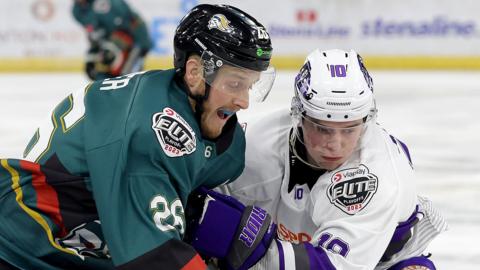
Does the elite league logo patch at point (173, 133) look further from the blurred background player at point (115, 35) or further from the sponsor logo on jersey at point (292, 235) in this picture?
the blurred background player at point (115, 35)

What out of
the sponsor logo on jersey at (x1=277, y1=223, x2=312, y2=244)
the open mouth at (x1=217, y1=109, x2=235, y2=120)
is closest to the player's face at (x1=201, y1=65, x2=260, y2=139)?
the open mouth at (x1=217, y1=109, x2=235, y2=120)

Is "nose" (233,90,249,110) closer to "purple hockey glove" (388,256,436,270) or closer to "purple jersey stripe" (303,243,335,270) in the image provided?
"purple jersey stripe" (303,243,335,270)

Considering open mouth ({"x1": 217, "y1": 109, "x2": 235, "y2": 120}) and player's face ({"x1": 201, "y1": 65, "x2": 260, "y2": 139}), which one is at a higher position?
player's face ({"x1": 201, "y1": 65, "x2": 260, "y2": 139})

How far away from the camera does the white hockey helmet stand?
2273 mm

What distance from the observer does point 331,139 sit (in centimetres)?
230

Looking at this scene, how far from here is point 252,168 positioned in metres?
2.50

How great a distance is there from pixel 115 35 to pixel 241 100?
306 inches

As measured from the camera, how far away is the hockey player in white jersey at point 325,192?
6.91ft

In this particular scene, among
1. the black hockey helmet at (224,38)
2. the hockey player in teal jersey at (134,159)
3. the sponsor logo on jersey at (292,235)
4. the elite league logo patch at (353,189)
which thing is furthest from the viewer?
the sponsor logo on jersey at (292,235)

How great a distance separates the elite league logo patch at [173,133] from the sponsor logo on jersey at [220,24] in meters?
0.24

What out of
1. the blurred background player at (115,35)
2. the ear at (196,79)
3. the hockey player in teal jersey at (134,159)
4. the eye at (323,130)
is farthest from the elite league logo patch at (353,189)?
the blurred background player at (115,35)

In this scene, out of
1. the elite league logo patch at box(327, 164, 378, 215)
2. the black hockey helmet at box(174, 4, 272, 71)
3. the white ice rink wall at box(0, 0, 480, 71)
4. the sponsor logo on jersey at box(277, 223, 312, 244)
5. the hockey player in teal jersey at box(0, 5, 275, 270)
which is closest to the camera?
the hockey player in teal jersey at box(0, 5, 275, 270)

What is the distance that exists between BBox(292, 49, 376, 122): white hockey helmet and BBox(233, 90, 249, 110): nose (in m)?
0.31

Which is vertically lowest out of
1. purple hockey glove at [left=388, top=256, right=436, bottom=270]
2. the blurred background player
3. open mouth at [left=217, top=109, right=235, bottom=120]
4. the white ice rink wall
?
the white ice rink wall
